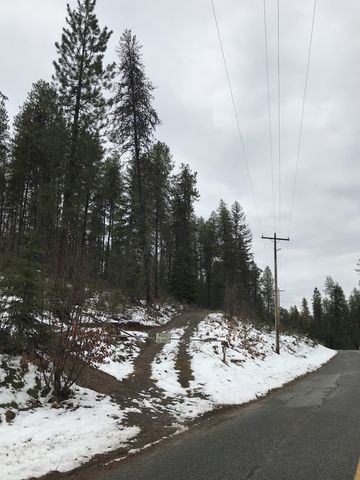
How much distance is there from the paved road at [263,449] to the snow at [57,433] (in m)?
0.82

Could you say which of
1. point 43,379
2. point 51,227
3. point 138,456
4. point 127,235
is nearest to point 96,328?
point 43,379

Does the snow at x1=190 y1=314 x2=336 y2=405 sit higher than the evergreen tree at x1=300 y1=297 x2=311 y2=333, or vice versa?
the evergreen tree at x1=300 y1=297 x2=311 y2=333

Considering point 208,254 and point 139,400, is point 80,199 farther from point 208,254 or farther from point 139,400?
point 208,254

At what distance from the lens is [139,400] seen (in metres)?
9.93

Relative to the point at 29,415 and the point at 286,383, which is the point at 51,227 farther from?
the point at 29,415

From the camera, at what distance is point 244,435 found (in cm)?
761

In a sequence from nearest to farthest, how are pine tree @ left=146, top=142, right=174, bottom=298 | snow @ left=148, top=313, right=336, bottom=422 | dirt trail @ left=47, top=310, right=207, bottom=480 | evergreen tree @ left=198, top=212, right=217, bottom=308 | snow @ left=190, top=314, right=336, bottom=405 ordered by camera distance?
dirt trail @ left=47, top=310, right=207, bottom=480, snow @ left=148, top=313, right=336, bottom=422, snow @ left=190, top=314, right=336, bottom=405, pine tree @ left=146, top=142, right=174, bottom=298, evergreen tree @ left=198, top=212, right=217, bottom=308

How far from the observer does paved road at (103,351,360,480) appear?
18.1 feet

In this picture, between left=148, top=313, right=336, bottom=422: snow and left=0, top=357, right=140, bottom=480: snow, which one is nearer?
left=0, top=357, right=140, bottom=480: snow

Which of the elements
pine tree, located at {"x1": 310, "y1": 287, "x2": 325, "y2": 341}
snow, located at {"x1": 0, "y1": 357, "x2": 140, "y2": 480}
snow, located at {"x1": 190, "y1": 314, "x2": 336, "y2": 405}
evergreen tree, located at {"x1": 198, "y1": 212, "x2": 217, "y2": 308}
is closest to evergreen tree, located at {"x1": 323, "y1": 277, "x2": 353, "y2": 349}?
pine tree, located at {"x1": 310, "y1": 287, "x2": 325, "y2": 341}

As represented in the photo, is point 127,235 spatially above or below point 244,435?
above

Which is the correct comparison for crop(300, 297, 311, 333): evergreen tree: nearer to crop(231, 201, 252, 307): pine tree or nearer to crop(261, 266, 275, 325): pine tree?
crop(261, 266, 275, 325): pine tree

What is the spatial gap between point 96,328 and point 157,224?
32.9 metres

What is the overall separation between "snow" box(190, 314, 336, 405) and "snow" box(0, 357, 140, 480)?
387cm
